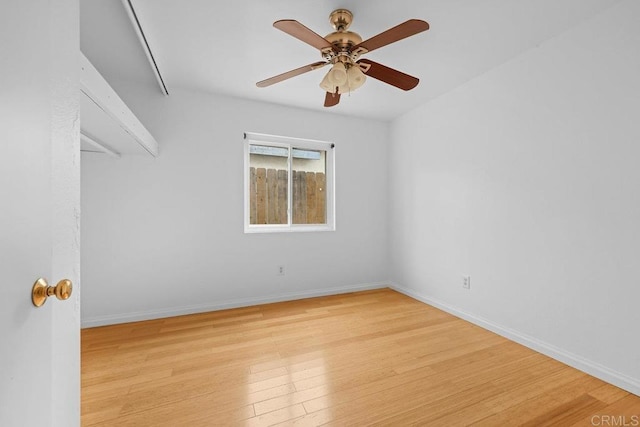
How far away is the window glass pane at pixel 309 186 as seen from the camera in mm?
3404

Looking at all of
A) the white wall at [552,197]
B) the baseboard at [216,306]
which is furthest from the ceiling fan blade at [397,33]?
the baseboard at [216,306]

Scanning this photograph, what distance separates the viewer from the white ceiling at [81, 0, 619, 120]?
166 centimetres

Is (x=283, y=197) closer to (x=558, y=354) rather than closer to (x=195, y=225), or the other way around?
(x=195, y=225)

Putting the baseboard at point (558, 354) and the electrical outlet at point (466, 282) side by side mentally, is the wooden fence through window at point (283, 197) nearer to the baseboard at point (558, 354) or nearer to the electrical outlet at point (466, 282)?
the electrical outlet at point (466, 282)

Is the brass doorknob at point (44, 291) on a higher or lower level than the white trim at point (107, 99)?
lower

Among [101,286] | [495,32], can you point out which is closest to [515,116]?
[495,32]

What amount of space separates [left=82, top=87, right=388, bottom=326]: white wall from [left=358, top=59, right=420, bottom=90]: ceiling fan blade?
4.94 feet

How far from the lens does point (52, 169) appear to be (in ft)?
2.31

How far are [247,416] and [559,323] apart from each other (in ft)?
7.25

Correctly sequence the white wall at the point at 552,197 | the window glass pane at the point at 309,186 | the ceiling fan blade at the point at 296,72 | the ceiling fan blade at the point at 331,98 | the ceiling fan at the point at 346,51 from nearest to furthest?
the ceiling fan at the point at 346,51 → the white wall at the point at 552,197 → the ceiling fan blade at the point at 296,72 → the ceiling fan blade at the point at 331,98 → the window glass pane at the point at 309,186

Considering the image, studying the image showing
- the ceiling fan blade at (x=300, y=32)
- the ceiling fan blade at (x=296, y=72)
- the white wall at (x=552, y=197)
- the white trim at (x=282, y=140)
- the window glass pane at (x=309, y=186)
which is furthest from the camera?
Answer: the window glass pane at (x=309, y=186)

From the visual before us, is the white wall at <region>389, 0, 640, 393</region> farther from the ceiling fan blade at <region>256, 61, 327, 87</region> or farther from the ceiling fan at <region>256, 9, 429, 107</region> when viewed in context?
the ceiling fan blade at <region>256, 61, 327, 87</region>

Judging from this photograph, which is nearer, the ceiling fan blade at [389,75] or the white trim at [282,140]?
the ceiling fan blade at [389,75]

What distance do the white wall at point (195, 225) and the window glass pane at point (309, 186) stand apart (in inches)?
9.0
